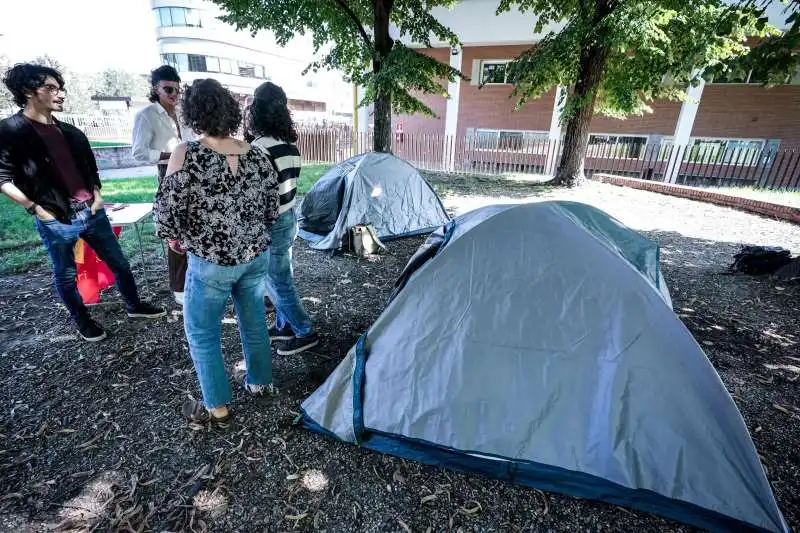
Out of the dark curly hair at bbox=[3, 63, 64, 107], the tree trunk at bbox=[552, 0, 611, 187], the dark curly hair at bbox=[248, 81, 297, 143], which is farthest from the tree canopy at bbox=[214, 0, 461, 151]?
the dark curly hair at bbox=[3, 63, 64, 107]

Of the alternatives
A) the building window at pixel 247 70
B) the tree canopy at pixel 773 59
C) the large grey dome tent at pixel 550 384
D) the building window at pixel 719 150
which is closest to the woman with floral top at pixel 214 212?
the large grey dome tent at pixel 550 384

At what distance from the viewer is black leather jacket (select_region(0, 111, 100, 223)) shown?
2.62m

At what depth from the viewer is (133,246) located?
216 inches

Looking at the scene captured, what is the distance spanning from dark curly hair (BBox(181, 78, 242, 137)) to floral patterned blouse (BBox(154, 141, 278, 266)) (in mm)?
103

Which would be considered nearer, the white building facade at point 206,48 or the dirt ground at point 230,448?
the dirt ground at point 230,448

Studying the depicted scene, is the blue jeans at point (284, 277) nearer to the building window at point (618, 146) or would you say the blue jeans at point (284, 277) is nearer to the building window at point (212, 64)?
the building window at point (618, 146)

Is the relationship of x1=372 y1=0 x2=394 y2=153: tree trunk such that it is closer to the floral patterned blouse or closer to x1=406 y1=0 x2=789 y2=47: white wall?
x1=406 y1=0 x2=789 y2=47: white wall

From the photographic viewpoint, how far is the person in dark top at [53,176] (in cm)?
261

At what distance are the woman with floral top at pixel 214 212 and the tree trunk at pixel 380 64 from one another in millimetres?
7714

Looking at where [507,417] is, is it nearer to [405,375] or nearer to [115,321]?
[405,375]

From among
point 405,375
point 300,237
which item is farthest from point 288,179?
point 300,237

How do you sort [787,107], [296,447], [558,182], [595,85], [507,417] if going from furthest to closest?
[787,107], [558,182], [595,85], [296,447], [507,417]

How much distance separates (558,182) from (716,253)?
18.5 ft

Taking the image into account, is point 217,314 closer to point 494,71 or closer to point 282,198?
point 282,198
